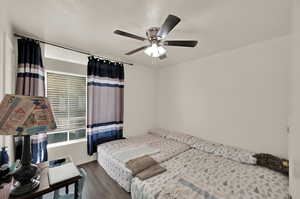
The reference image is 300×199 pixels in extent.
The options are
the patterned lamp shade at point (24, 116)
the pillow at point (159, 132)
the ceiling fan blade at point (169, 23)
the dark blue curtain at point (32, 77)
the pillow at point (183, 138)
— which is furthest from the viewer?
the pillow at point (159, 132)

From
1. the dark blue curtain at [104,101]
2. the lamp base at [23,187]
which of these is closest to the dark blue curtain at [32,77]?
the dark blue curtain at [104,101]

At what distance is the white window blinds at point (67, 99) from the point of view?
2584 millimetres

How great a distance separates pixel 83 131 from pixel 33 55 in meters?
1.72

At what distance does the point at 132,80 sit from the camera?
11.5 ft

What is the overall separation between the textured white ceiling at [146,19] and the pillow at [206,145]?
190 cm

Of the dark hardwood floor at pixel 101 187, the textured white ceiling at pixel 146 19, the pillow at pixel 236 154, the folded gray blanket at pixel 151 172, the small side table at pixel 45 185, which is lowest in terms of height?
the dark hardwood floor at pixel 101 187

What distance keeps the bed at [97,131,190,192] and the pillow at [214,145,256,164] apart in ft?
2.09

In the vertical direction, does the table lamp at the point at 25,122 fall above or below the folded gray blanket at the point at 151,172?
above

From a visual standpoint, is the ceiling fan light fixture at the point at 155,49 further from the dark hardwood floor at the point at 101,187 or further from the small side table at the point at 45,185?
the dark hardwood floor at the point at 101,187

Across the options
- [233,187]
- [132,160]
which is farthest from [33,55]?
[233,187]

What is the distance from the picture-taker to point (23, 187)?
1.03 meters

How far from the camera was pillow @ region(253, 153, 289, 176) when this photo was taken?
1.79m

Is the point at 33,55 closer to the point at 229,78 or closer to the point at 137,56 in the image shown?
the point at 137,56

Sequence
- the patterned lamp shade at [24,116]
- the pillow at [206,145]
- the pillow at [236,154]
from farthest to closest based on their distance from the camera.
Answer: the pillow at [206,145], the pillow at [236,154], the patterned lamp shade at [24,116]
